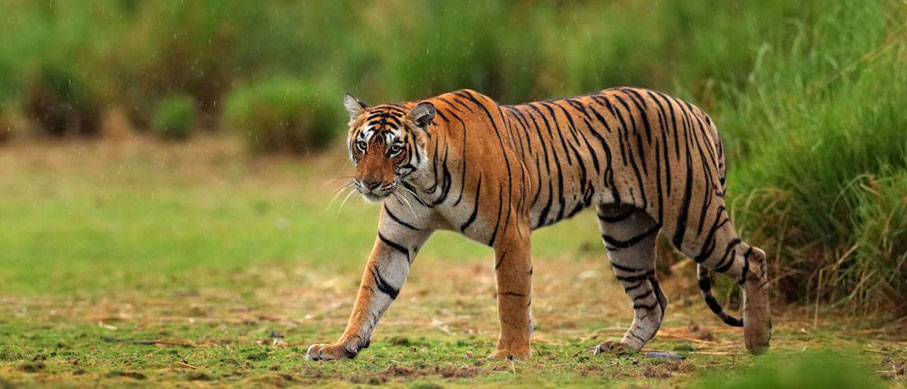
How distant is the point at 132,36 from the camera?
16.6 metres

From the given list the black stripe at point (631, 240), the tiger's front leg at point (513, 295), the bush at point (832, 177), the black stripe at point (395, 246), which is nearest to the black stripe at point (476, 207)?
the tiger's front leg at point (513, 295)

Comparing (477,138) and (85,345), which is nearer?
(477,138)

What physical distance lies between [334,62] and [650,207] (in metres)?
11.6

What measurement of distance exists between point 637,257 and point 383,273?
48.9 inches

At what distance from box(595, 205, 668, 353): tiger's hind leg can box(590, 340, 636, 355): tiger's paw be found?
0.09 metres

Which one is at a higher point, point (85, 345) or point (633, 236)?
point (633, 236)

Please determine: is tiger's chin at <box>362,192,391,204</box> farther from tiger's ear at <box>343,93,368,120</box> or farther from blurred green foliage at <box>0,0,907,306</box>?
blurred green foliage at <box>0,0,907,306</box>

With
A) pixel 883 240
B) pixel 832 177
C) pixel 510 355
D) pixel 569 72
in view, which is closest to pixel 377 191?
pixel 510 355

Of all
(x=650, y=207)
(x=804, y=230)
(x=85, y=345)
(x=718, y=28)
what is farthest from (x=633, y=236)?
(x=718, y=28)

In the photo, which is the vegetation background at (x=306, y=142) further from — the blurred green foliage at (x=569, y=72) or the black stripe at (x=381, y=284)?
the black stripe at (x=381, y=284)

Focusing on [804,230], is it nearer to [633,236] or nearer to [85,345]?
[633,236]

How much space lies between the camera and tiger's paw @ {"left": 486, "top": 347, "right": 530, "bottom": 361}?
5.26 meters

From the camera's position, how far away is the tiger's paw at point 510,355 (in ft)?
17.3

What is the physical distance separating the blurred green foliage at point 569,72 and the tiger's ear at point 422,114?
2480 millimetres
